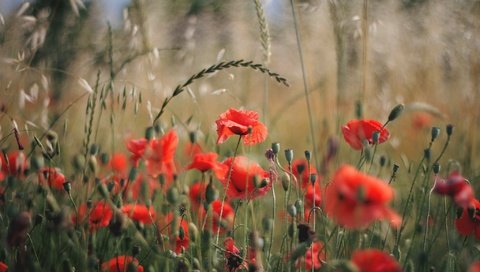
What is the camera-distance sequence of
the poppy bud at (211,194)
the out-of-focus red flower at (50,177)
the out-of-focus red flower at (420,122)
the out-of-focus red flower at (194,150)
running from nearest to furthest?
the poppy bud at (211,194), the out-of-focus red flower at (50,177), the out-of-focus red flower at (194,150), the out-of-focus red flower at (420,122)

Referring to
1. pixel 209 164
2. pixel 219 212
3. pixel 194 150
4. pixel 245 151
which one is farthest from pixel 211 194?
pixel 245 151

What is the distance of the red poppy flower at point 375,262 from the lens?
2.26 feet

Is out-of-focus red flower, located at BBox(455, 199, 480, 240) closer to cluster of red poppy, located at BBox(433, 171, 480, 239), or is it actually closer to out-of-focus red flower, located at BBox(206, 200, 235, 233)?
cluster of red poppy, located at BBox(433, 171, 480, 239)

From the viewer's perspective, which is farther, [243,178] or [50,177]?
[50,177]

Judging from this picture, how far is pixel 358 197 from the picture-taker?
70 centimetres

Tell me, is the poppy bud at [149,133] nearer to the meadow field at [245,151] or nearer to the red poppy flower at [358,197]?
the meadow field at [245,151]

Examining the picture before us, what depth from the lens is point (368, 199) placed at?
2.40 feet

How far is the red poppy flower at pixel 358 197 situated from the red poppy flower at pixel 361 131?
0.44 metres

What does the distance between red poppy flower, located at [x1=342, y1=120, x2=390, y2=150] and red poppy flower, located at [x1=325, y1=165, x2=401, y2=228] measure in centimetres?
44

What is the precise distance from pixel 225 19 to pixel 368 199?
2968 mm

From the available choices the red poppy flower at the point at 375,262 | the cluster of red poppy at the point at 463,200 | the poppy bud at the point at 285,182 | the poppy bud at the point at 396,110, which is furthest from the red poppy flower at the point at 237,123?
the red poppy flower at the point at 375,262

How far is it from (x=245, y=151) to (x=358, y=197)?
1178 mm

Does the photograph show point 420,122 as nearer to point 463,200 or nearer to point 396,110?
point 396,110

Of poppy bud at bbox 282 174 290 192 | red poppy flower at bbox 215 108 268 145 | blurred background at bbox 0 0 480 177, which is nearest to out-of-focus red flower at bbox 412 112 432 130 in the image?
blurred background at bbox 0 0 480 177
